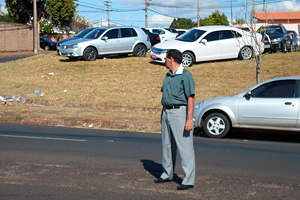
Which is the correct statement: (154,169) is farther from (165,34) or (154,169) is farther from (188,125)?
(165,34)

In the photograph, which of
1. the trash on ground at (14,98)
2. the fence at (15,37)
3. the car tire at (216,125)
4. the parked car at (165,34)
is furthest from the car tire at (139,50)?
the fence at (15,37)

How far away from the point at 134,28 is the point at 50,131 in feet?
47.9

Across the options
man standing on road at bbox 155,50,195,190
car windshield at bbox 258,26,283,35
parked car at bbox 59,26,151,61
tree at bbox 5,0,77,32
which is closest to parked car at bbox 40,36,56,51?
tree at bbox 5,0,77,32

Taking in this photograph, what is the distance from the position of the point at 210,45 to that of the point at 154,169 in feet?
51.1

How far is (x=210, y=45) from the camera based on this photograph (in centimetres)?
2231

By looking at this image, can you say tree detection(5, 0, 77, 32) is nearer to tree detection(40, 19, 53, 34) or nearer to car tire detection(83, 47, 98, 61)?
tree detection(40, 19, 53, 34)

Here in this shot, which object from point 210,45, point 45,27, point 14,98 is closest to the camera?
point 14,98

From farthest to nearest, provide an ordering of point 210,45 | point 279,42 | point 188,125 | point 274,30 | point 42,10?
1. point 42,10
2. point 274,30
3. point 279,42
4. point 210,45
5. point 188,125

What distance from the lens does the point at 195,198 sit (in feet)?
19.1

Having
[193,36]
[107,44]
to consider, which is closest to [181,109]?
[193,36]

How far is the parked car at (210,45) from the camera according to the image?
21875mm

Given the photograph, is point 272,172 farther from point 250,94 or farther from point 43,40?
point 43,40

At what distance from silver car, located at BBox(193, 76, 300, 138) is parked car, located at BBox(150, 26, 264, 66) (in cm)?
1066

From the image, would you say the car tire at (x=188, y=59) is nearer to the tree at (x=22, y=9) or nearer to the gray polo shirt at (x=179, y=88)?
the gray polo shirt at (x=179, y=88)
